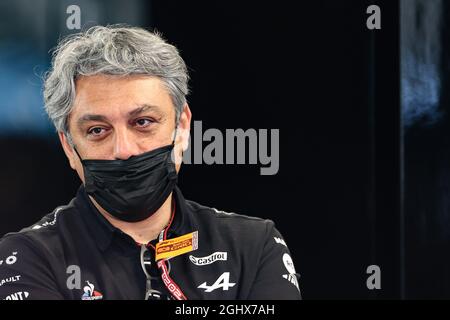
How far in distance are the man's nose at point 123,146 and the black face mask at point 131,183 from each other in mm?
17

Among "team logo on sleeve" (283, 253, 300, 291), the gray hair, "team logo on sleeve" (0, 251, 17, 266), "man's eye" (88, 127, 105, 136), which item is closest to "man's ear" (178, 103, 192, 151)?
the gray hair

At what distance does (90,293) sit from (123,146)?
0.45m

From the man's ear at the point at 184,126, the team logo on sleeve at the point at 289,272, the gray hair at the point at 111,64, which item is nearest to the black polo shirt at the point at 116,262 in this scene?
the team logo on sleeve at the point at 289,272

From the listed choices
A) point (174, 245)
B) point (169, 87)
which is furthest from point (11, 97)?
point (174, 245)

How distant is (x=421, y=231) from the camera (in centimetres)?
275

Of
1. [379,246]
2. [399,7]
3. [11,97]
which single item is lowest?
[379,246]

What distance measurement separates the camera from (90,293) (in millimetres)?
1961

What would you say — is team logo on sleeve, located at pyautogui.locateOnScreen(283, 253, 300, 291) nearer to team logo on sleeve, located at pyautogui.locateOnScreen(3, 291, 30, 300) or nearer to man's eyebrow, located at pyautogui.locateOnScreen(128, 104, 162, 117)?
man's eyebrow, located at pyautogui.locateOnScreen(128, 104, 162, 117)

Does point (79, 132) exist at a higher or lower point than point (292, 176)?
higher

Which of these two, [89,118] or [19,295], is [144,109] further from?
[19,295]
